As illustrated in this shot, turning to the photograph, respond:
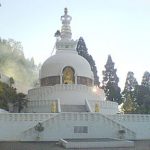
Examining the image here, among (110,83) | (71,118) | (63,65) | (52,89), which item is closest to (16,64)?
(110,83)

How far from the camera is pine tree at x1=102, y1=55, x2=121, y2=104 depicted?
44031 mm

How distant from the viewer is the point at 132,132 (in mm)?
23797

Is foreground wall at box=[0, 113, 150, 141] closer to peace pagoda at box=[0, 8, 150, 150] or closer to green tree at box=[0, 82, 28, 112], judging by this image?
peace pagoda at box=[0, 8, 150, 150]

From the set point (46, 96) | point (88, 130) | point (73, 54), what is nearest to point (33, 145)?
point (88, 130)

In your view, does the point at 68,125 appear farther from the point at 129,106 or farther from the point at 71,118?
the point at 129,106

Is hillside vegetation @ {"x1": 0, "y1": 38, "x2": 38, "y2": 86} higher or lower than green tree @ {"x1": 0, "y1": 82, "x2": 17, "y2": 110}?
higher

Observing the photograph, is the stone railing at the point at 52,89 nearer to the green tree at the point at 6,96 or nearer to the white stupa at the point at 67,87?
the white stupa at the point at 67,87

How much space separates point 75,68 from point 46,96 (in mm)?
4635

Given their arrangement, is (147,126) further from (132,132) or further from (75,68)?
(75,68)

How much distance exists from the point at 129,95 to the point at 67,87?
40.3 feet

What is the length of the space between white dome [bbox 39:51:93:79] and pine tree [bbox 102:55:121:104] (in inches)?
352

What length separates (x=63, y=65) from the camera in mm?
35000

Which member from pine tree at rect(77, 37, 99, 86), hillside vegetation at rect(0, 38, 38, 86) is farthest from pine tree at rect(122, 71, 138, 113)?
hillside vegetation at rect(0, 38, 38, 86)

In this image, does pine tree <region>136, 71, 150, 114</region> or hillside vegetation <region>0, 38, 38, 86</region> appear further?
hillside vegetation <region>0, 38, 38, 86</region>
